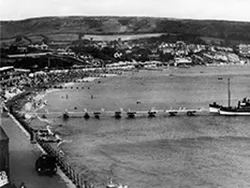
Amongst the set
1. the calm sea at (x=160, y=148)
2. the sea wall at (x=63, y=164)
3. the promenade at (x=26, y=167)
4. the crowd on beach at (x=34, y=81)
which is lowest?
the crowd on beach at (x=34, y=81)

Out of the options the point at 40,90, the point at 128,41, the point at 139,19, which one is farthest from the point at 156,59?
the point at 40,90

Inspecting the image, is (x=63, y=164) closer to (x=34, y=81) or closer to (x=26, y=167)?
(x=26, y=167)

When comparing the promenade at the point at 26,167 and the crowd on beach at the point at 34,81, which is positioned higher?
the promenade at the point at 26,167

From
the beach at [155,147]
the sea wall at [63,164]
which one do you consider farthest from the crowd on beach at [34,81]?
the sea wall at [63,164]

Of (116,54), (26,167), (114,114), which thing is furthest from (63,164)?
(116,54)

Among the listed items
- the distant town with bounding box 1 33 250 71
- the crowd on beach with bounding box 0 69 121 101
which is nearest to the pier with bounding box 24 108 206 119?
the crowd on beach with bounding box 0 69 121 101

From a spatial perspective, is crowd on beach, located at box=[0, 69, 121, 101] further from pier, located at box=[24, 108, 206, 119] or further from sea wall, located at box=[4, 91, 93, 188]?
sea wall, located at box=[4, 91, 93, 188]

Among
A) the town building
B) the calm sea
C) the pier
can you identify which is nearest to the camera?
the calm sea

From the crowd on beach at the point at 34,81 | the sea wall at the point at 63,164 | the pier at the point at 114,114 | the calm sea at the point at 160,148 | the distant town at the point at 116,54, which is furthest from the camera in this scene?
the distant town at the point at 116,54

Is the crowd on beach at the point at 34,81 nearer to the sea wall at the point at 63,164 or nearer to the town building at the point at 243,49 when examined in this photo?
the sea wall at the point at 63,164
